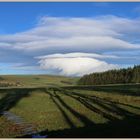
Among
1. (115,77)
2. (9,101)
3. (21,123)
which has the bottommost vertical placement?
(21,123)

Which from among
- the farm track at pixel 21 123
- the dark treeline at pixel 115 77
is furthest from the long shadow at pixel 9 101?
the dark treeline at pixel 115 77

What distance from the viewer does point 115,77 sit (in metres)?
161

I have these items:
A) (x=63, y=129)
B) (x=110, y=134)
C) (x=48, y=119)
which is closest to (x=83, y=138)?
(x=110, y=134)

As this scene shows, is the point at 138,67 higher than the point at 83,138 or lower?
higher

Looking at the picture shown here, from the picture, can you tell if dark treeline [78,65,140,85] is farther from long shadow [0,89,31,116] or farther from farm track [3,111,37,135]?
farm track [3,111,37,135]

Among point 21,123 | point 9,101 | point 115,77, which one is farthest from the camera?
point 115,77

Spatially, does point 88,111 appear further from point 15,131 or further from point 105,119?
point 15,131

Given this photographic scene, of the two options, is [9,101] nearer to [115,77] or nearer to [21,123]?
[21,123]

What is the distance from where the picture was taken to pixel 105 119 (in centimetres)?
3145

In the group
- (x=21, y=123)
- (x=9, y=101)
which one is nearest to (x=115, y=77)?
(x=9, y=101)

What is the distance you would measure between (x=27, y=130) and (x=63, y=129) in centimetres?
262

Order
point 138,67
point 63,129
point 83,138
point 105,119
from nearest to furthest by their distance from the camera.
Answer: point 83,138, point 63,129, point 105,119, point 138,67

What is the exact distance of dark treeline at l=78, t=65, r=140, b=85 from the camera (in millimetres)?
150375

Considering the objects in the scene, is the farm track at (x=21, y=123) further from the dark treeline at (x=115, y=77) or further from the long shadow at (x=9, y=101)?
the dark treeline at (x=115, y=77)
